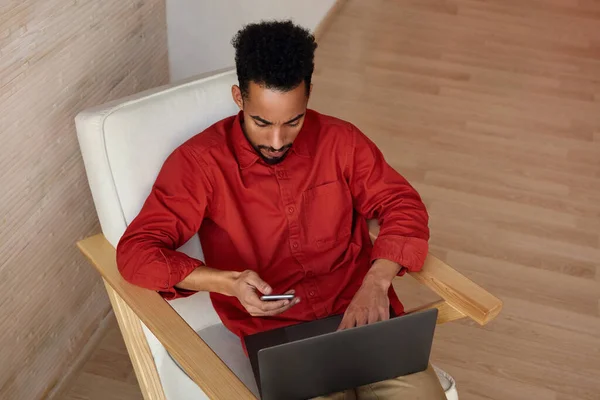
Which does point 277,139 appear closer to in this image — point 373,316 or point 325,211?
point 325,211

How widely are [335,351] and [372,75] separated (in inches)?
90.6

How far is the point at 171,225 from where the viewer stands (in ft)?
4.74

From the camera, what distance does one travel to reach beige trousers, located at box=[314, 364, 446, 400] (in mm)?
1411

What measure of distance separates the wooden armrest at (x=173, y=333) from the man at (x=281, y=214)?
0.12 feet

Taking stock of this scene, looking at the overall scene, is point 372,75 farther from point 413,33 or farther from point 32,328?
point 32,328

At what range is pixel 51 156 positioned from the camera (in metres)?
1.63

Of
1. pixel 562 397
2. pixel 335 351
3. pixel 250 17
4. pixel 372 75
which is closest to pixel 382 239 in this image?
pixel 335 351

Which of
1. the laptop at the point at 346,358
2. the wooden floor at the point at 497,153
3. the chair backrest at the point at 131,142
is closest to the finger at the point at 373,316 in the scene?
the laptop at the point at 346,358

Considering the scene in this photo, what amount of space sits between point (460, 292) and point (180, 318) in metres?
0.56

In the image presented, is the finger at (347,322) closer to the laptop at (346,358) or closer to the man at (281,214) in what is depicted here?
the man at (281,214)

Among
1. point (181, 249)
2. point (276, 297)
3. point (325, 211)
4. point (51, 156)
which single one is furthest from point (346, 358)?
point (51, 156)

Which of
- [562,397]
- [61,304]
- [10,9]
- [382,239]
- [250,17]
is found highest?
[10,9]

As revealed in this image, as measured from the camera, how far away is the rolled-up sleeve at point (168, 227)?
4.54ft

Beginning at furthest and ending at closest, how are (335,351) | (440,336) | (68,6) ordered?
(440,336) → (68,6) → (335,351)
